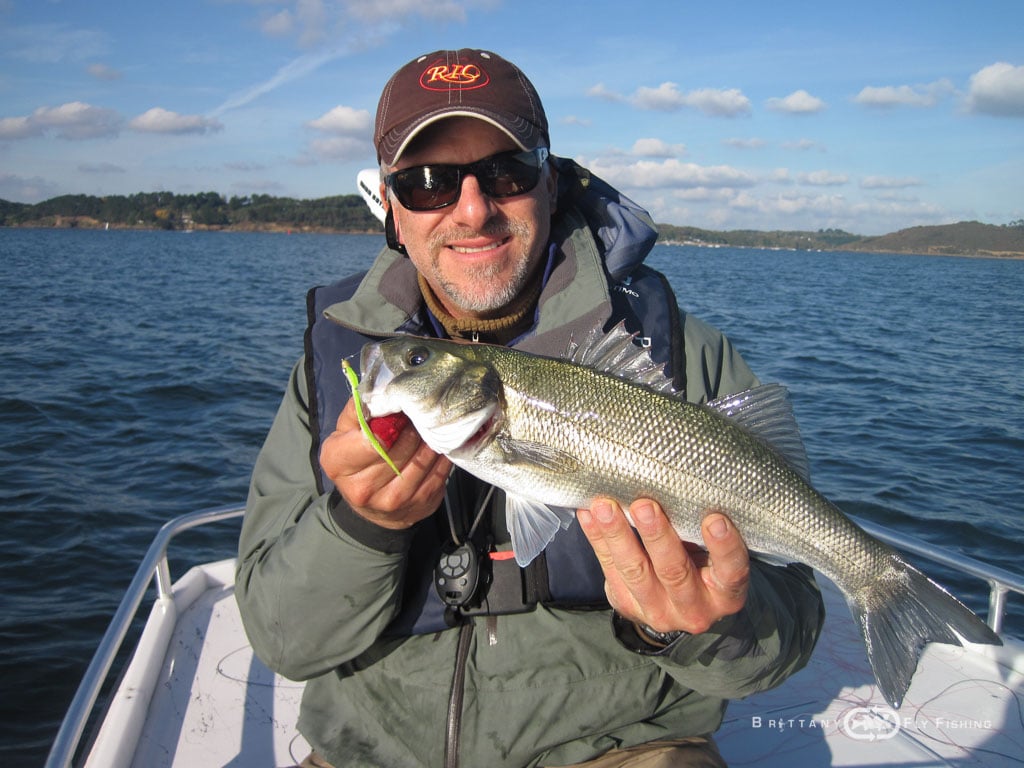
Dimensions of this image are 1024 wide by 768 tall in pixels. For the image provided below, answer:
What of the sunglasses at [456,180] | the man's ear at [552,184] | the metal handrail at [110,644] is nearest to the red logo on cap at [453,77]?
the sunglasses at [456,180]

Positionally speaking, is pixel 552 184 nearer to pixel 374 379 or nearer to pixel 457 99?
pixel 457 99

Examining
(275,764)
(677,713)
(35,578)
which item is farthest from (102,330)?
(677,713)

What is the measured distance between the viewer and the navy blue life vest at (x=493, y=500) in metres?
3.13

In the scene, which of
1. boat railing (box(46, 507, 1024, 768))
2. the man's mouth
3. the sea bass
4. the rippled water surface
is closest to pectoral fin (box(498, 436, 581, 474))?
the sea bass

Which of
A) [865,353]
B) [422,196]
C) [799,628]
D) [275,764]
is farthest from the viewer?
[865,353]

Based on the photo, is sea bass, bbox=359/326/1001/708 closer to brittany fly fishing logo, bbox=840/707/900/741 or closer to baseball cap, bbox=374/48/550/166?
baseball cap, bbox=374/48/550/166

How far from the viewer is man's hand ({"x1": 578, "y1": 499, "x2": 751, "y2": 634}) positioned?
8.58ft

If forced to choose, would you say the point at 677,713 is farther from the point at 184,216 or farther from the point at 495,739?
the point at 184,216

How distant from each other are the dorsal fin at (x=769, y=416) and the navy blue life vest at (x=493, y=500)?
510 mm

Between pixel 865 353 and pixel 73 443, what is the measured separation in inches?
868

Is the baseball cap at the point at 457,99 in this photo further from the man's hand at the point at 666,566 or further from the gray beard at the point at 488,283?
the man's hand at the point at 666,566

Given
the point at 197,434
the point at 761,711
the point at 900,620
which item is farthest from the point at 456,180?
the point at 197,434

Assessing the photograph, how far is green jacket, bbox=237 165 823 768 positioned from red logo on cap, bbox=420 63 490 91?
1.18 m

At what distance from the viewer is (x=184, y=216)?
613 ft
